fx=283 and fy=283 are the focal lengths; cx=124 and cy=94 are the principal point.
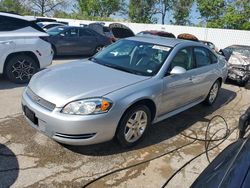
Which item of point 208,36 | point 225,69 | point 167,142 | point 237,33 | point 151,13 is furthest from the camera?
point 151,13

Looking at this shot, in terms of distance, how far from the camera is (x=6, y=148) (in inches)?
149

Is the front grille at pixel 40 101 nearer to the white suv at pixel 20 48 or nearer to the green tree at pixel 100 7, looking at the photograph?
the white suv at pixel 20 48

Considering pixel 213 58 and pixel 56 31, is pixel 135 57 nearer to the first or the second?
pixel 213 58

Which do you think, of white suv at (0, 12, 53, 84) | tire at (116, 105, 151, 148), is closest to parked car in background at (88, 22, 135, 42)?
white suv at (0, 12, 53, 84)

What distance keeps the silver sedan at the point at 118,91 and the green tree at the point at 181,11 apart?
1334 inches

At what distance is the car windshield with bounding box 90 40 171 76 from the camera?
4.41 meters

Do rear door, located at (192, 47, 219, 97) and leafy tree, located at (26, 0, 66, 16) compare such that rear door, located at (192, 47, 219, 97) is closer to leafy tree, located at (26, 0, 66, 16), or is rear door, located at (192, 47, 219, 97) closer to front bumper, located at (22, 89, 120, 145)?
front bumper, located at (22, 89, 120, 145)

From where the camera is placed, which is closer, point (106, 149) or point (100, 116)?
point (100, 116)

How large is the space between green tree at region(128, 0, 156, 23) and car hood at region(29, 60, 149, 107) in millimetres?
35941

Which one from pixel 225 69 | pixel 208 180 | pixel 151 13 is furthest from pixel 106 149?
pixel 151 13

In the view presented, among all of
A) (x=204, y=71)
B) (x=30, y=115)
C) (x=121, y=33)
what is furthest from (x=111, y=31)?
(x=30, y=115)

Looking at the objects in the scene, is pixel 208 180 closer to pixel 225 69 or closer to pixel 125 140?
pixel 125 140

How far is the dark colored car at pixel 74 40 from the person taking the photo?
1162cm

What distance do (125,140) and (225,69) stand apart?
145 inches
